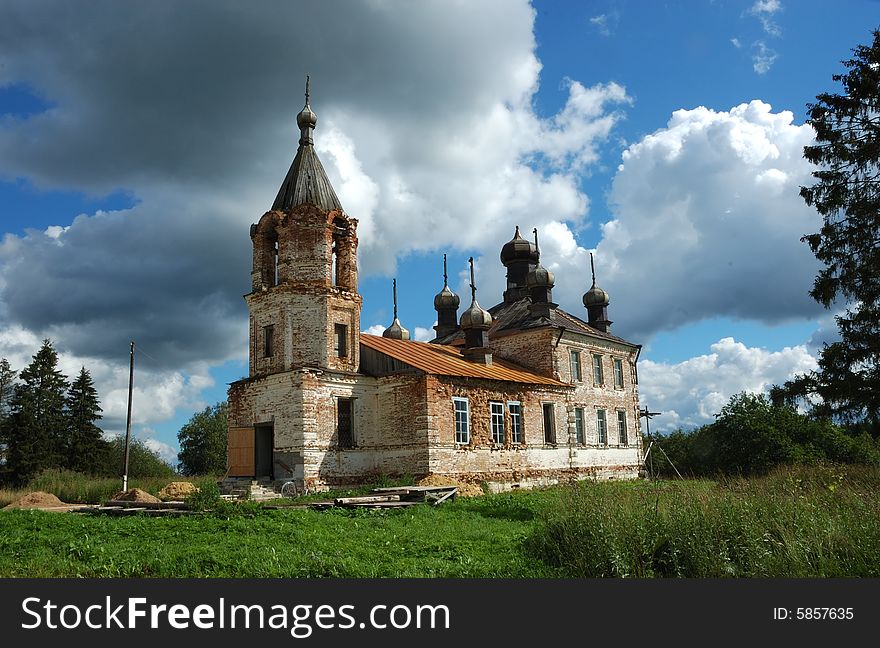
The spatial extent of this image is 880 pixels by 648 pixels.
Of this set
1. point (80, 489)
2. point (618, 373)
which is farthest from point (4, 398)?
point (618, 373)

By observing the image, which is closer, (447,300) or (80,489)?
(80,489)

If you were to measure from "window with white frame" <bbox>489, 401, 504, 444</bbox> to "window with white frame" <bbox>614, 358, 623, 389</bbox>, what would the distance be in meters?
9.81

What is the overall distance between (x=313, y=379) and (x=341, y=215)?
6.26m

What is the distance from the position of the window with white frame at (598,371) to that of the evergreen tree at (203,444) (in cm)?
3042

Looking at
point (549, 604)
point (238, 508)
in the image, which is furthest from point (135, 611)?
point (238, 508)

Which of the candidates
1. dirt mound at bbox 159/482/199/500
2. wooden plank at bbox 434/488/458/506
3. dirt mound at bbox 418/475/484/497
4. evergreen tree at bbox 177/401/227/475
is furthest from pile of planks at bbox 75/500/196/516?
evergreen tree at bbox 177/401/227/475

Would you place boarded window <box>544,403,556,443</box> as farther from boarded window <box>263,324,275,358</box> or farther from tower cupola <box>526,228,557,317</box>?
boarded window <box>263,324,275,358</box>

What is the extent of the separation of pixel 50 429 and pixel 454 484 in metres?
30.6

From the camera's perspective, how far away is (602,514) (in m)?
10.1

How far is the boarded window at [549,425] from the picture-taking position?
29.1m

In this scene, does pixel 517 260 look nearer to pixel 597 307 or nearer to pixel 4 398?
pixel 597 307

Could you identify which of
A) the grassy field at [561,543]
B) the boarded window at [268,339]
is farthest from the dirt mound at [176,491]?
the grassy field at [561,543]

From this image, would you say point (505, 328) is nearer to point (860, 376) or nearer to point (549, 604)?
point (860, 376)

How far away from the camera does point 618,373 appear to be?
34.7 m
